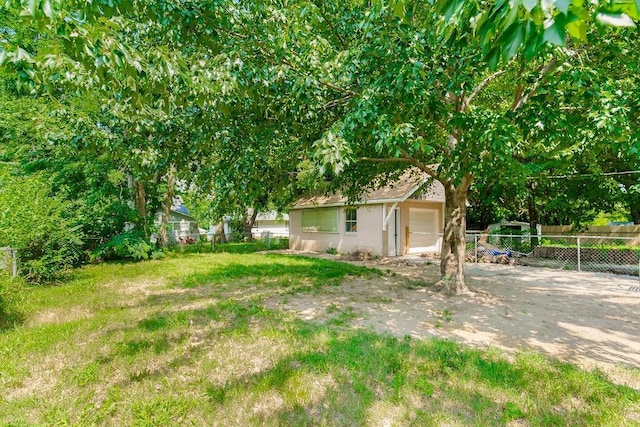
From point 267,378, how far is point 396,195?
10.4 m

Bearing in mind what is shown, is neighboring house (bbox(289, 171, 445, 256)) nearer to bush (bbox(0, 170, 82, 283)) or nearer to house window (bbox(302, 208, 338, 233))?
house window (bbox(302, 208, 338, 233))

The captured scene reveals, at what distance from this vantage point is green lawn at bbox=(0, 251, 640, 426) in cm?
266

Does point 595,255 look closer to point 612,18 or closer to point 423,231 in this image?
point 423,231

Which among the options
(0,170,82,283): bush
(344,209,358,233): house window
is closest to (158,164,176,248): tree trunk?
(0,170,82,283): bush

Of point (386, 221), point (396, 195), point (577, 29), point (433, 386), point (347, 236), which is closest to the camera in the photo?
point (577, 29)

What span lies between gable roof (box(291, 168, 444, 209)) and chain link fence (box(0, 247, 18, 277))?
7.82 metres

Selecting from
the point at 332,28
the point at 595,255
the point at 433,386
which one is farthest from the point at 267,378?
the point at 595,255

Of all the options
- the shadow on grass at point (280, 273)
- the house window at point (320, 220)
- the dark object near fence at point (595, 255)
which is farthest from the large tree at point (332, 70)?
the house window at point (320, 220)

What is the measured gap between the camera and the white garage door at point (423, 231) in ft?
47.1

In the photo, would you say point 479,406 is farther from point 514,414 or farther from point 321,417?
point 321,417

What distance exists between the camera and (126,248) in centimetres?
1177

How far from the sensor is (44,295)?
6.79 metres

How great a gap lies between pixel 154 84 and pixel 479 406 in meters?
3.81

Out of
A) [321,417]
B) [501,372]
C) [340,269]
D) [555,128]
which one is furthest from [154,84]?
[340,269]
